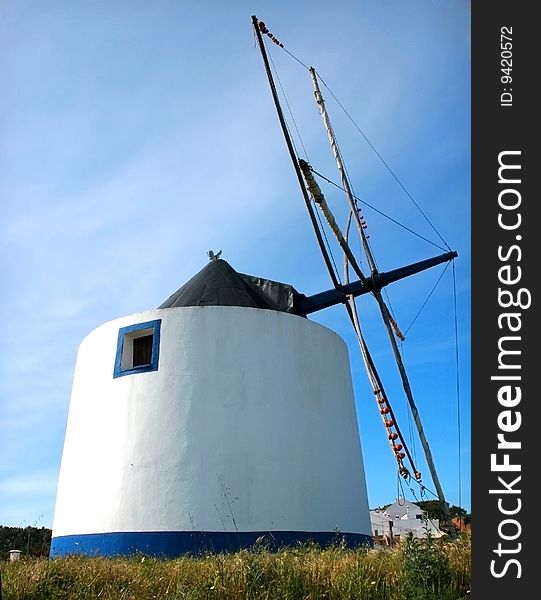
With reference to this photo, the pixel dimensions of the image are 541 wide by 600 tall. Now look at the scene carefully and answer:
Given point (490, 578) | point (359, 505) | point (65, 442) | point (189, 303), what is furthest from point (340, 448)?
point (490, 578)

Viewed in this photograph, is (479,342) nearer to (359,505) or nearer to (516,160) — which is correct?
(516,160)

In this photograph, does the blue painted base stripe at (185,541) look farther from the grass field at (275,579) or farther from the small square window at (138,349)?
the grass field at (275,579)

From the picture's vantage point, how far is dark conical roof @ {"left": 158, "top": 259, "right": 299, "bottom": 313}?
14453 millimetres

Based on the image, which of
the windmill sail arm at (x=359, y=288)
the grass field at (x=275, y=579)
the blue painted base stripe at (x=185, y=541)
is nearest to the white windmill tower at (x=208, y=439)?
the blue painted base stripe at (x=185, y=541)

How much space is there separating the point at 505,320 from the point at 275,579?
421 cm

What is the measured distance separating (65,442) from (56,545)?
2.10 metres

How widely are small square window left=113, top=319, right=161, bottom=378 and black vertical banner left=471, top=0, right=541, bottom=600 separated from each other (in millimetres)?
8688

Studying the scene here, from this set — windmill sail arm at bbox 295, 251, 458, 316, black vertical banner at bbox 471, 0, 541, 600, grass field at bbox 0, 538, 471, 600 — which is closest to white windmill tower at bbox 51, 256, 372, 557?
windmill sail arm at bbox 295, 251, 458, 316

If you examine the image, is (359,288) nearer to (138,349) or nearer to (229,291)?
(229,291)

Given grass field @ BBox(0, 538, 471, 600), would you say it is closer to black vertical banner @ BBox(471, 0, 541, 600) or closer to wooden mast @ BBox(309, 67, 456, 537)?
black vertical banner @ BBox(471, 0, 541, 600)

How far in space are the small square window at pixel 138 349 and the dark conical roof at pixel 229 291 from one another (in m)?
1.22

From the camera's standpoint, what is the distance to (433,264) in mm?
18203

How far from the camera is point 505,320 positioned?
5.23 meters

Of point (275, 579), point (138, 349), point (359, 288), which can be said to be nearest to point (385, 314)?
point (359, 288)
